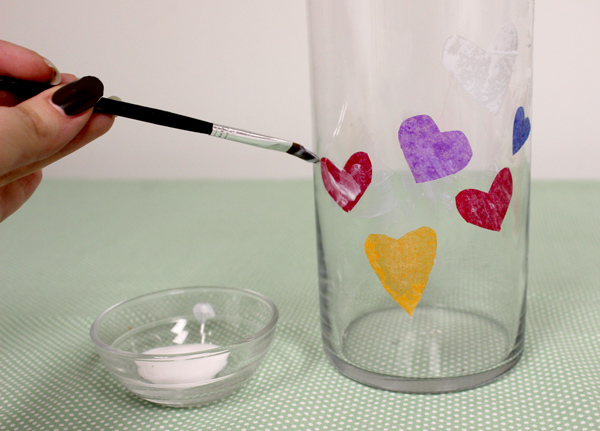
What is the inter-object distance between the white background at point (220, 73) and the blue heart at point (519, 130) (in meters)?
0.77

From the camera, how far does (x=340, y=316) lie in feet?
1.50

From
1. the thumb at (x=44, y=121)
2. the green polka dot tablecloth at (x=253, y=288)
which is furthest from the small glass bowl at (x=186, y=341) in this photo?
the thumb at (x=44, y=121)

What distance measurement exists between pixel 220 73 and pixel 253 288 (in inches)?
27.8

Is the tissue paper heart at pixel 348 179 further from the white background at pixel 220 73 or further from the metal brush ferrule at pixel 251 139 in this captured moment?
the white background at pixel 220 73

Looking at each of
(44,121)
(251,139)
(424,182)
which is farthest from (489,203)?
(44,121)

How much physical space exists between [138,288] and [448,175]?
37cm

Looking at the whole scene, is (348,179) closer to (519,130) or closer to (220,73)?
(519,130)

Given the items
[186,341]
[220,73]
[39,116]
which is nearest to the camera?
[39,116]

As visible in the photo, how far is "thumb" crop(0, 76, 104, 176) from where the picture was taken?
35 cm

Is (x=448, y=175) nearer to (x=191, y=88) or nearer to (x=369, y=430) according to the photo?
(x=369, y=430)

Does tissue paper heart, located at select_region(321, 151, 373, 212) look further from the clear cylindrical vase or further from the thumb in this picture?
the thumb

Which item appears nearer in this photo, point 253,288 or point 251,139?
point 251,139

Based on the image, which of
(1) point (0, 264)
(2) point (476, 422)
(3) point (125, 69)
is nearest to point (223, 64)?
(3) point (125, 69)

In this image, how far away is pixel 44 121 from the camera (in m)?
0.37
